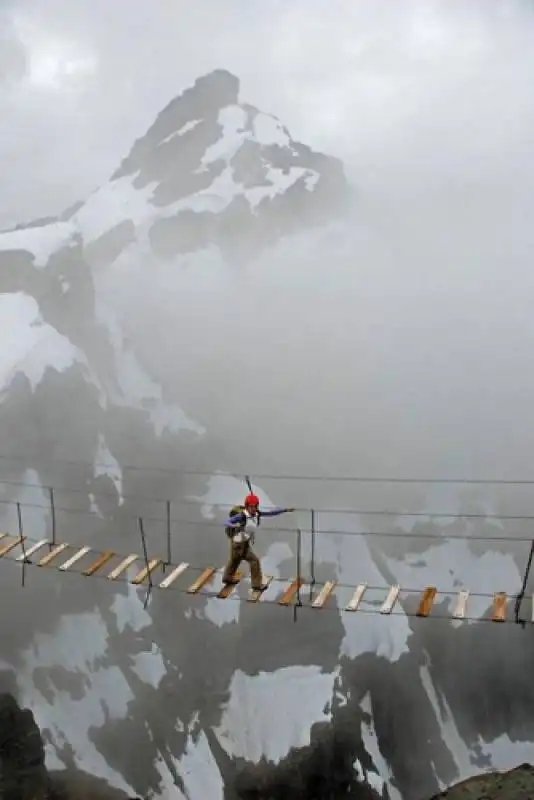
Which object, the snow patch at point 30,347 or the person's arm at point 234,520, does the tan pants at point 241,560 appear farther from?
the snow patch at point 30,347

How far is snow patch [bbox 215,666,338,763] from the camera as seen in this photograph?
60.7 m

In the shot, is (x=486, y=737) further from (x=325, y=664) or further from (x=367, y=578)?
(x=367, y=578)

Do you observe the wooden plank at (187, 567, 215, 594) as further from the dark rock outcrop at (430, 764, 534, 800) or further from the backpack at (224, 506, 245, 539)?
the dark rock outcrop at (430, 764, 534, 800)

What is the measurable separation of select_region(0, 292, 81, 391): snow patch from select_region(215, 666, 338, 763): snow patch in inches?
1711

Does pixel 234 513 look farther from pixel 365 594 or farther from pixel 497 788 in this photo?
pixel 365 594

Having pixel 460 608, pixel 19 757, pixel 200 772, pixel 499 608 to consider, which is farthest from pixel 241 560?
pixel 200 772

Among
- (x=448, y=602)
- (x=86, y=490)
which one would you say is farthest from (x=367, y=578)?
(x=86, y=490)

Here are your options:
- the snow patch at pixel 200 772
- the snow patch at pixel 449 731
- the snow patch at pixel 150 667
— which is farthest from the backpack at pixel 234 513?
the snow patch at pixel 449 731

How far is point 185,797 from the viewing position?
56.4 meters

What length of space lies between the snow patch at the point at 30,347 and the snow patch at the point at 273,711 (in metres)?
43.5

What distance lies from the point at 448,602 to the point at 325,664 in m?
24.9

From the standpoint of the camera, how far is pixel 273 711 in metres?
64.4

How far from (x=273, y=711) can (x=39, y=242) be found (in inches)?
3202

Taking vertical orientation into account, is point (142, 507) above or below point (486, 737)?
above
